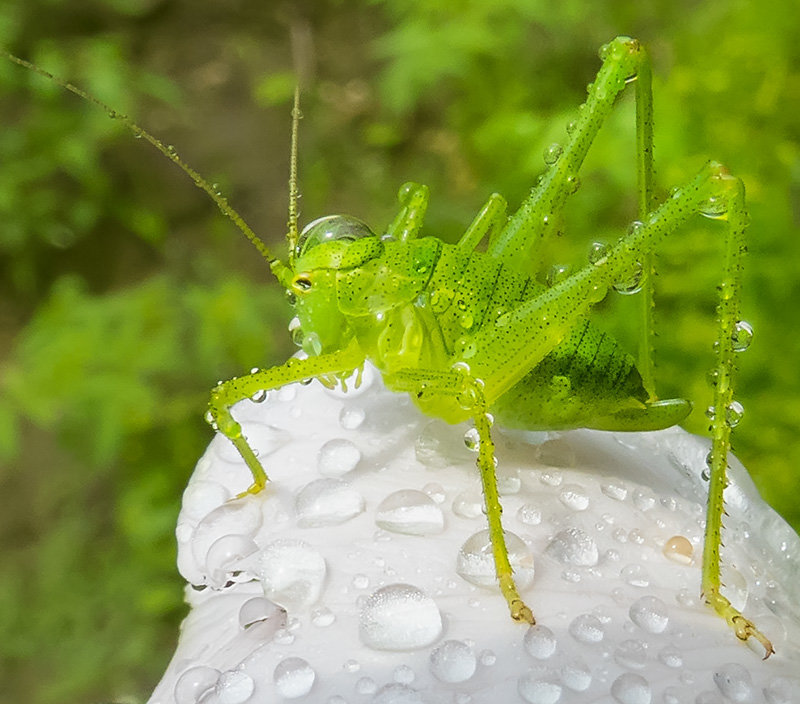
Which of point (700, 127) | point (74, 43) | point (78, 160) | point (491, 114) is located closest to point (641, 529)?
point (700, 127)

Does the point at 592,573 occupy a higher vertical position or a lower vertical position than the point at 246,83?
lower

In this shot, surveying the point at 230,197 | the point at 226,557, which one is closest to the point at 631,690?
the point at 226,557

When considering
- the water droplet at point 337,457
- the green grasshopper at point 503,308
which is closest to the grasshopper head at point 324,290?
the green grasshopper at point 503,308

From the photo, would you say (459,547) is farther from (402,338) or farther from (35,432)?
(35,432)

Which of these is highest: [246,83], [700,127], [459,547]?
[246,83]

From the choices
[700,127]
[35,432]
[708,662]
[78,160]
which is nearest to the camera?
[708,662]

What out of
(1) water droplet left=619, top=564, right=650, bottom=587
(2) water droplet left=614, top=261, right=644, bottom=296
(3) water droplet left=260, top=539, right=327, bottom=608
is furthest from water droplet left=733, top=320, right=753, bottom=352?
(3) water droplet left=260, top=539, right=327, bottom=608

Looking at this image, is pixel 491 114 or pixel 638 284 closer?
pixel 638 284
